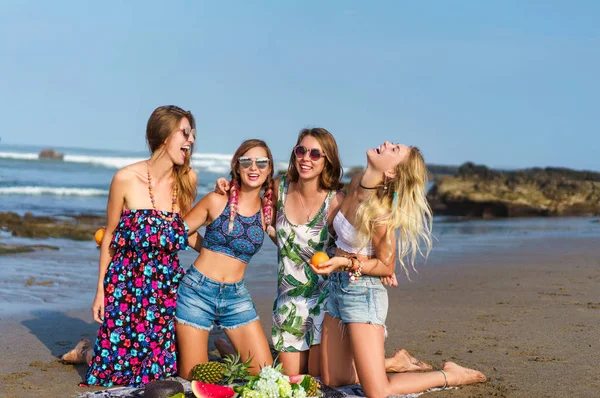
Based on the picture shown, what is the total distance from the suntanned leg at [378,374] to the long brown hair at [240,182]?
4.25 ft

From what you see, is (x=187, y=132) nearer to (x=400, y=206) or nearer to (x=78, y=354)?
(x=400, y=206)

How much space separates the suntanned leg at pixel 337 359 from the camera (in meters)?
6.17

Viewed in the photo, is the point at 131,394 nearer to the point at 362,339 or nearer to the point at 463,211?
the point at 362,339

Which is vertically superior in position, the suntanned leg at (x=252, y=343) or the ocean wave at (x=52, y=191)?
the ocean wave at (x=52, y=191)

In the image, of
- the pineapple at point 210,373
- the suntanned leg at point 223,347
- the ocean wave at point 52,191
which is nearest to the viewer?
the pineapple at point 210,373

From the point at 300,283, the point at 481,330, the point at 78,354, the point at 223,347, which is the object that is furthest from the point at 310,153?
the point at 481,330

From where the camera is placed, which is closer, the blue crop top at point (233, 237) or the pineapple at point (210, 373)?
the pineapple at point (210, 373)

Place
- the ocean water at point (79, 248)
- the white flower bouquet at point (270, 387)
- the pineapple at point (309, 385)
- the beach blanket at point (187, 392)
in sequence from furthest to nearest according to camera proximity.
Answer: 1. the ocean water at point (79, 248)
2. the beach blanket at point (187, 392)
3. the pineapple at point (309, 385)
4. the white flower bouquet at point (270, 387)

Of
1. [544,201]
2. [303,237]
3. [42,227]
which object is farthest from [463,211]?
[303,237]

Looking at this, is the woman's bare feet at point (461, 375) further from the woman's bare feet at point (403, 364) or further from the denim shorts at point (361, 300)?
the denim shorts at point (361, 300)

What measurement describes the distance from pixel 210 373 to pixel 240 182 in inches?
65.5

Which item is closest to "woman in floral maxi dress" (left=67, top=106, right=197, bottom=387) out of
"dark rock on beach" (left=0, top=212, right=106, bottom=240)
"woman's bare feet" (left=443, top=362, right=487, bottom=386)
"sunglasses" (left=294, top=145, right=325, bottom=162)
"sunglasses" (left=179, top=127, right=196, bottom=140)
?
"sunglasses" (left=179, top=127, right=196, bottom=140)

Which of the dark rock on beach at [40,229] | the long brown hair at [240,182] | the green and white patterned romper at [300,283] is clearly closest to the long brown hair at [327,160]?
the green and white patterned romper at [300,283]

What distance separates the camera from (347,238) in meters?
6.05
